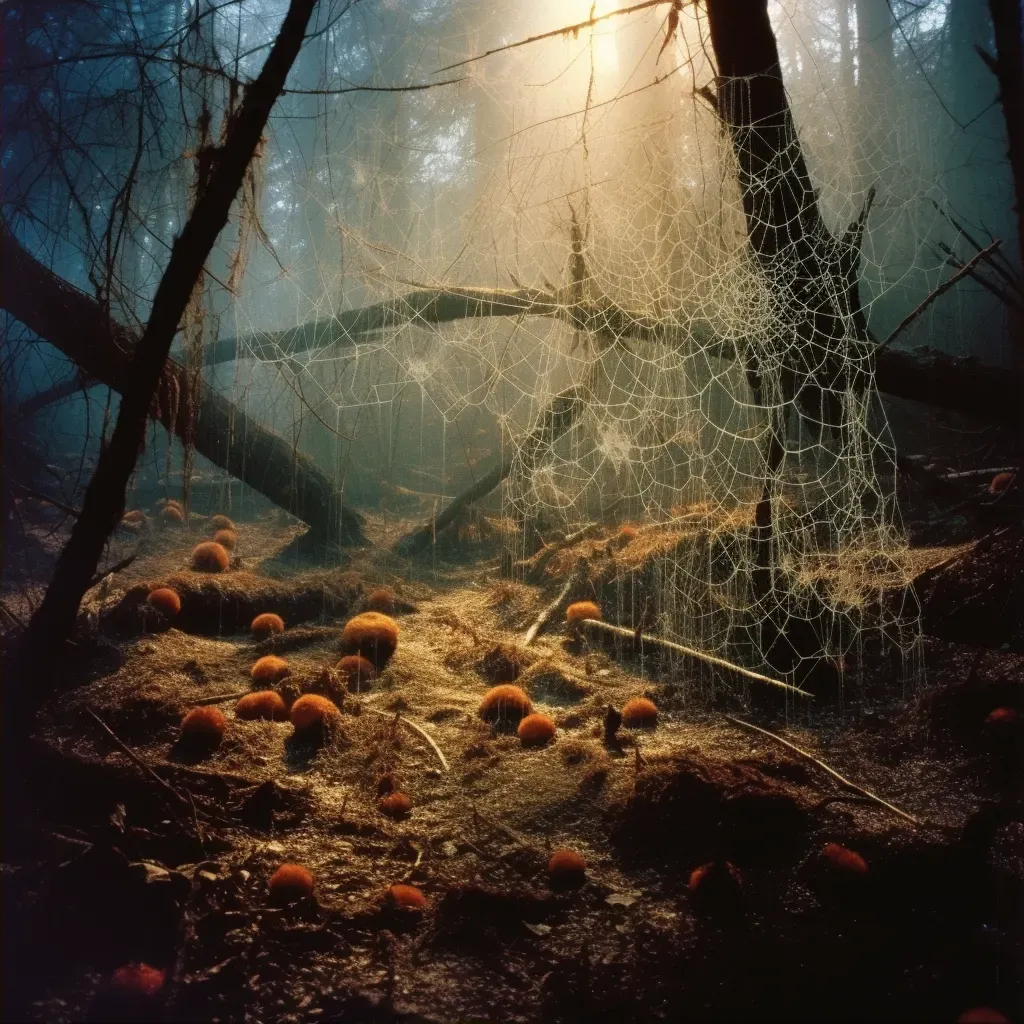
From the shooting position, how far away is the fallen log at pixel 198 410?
4.63 m

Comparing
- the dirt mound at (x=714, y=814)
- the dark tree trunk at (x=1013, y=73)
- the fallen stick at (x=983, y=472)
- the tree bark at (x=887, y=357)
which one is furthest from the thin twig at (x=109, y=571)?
the fallen stick at (x=983, y=472)

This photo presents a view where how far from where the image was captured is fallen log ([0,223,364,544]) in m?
4.63

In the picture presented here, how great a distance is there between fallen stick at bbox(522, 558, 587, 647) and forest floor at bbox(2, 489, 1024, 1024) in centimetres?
135

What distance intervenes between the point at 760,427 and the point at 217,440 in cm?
665

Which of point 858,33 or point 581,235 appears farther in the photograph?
point 858,33

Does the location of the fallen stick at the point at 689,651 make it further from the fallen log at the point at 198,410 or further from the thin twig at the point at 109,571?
the thin twig at the point at 109,571

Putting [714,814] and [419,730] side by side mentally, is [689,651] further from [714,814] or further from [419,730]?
[419,730]

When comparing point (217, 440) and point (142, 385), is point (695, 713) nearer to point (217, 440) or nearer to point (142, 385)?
point (142, 385)

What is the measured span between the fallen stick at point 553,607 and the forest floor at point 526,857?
1.35 meters

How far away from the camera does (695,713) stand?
448cm

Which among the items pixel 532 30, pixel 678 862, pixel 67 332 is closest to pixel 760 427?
pixel 678 862

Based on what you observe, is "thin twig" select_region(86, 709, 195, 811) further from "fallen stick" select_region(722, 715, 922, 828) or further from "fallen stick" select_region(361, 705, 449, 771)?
"fallen stick" select_region(722, 715, 922, 828)

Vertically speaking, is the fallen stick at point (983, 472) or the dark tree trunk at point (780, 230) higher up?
the dark tree trunk at point (780, 230)

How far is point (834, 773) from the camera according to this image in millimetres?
3441
